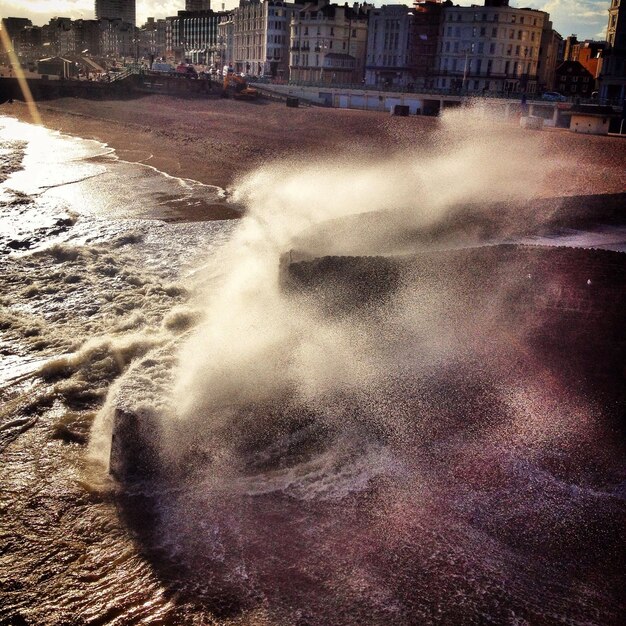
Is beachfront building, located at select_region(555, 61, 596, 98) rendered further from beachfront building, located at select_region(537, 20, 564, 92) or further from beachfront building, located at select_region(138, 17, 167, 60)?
beachfront building, located at select_region(138, 17, 167, 60)

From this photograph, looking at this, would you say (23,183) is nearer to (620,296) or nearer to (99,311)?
(99,311)

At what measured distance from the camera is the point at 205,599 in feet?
19.0

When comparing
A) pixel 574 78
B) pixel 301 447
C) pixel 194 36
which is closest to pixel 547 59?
pixel 574 78

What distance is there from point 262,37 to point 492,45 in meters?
39.3

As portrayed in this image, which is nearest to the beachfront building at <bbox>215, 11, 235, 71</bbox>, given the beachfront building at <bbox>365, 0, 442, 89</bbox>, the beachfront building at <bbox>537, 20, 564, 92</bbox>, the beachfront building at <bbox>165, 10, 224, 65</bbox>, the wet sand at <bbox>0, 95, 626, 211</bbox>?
the beachfront building at <bbox>165, 10, 224, 65</bbox>

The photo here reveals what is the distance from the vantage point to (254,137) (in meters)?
37.8

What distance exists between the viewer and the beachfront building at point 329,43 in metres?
81.9

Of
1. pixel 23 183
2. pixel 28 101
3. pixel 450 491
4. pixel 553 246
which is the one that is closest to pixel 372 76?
pixel 28 101

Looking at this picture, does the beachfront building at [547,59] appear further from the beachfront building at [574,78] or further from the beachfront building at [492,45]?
the beachfront building at [492,45]

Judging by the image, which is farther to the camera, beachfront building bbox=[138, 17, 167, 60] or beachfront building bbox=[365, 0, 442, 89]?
beachfront building bbox=[138, 17, 167, 60]

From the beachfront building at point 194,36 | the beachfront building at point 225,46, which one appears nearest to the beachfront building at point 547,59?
A: the beachfront building at point 225,46

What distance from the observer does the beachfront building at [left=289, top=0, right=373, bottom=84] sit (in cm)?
8194

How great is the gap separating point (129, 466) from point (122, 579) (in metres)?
1.64

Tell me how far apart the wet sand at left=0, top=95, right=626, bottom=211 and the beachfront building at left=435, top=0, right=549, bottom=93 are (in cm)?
2505
